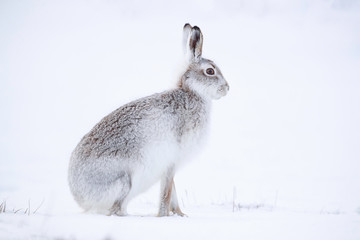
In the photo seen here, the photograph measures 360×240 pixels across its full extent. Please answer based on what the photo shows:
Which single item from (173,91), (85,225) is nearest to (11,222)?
(85,225)

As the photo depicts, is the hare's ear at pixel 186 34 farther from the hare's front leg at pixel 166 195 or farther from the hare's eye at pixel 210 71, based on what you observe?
the hare's front leg at pixel 166 195

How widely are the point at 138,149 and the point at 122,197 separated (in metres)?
0.52

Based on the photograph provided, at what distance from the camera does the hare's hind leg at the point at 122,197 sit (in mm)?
3852

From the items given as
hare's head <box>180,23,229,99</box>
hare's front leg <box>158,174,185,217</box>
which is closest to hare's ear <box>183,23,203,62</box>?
hare's head <box>180,23,229,99</box>

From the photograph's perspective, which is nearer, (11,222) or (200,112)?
(11,222)

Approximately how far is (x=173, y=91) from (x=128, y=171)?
1.24 meters

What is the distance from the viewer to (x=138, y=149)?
3992 millimetres

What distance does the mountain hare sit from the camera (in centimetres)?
388

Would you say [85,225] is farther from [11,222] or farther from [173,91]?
[173,91]

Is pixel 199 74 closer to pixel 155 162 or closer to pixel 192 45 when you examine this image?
pixel 192 45

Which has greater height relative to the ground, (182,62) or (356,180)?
(182,62)

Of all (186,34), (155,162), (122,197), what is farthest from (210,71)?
(122,197)

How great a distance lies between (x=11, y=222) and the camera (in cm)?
296

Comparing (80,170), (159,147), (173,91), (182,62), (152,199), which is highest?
(182,62)
